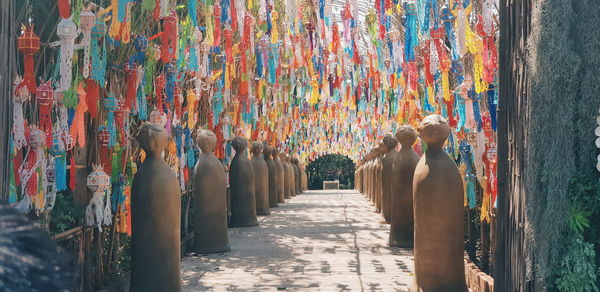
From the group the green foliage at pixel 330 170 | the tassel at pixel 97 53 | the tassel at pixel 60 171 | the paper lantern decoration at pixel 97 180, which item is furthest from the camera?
the green foliage at pixel 330 170

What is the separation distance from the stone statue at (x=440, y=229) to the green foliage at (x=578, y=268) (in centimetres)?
175

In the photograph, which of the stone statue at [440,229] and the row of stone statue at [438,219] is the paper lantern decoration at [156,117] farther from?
the stone statue at [440,229]

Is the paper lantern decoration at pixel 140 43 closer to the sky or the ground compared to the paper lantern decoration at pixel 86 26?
closer to the sky

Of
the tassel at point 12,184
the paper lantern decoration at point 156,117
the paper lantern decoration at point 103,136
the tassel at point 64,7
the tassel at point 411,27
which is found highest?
the tassel at point 411,27

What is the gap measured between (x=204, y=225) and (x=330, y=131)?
62.1 feet

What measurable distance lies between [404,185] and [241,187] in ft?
11.5

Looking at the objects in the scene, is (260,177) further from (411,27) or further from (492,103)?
(492,103)

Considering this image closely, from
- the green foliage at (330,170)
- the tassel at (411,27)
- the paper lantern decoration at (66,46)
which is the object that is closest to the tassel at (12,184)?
the paper lantern decoration at (66,46)

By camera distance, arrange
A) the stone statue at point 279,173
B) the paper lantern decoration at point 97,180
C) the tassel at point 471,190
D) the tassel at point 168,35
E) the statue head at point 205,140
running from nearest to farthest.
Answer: the paper lantern decoration at point 97,180 → the tassel at point 168,35 → the tassel at point 471,190 → the statue head at point 205,140 → the stone statue at point 279,173

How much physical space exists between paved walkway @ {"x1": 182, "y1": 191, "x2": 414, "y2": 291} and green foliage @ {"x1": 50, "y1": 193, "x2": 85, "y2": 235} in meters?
1.42

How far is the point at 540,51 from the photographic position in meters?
2.99

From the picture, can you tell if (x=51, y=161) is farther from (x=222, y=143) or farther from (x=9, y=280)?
(x=222, y=143)

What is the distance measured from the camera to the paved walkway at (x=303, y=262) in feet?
19.5

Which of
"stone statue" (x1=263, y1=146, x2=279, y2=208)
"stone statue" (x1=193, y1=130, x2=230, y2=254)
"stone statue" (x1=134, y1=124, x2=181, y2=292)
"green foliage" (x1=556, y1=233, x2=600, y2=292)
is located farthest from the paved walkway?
"stone statue" (x1=263, y1=146, x2=279, y2=208)
